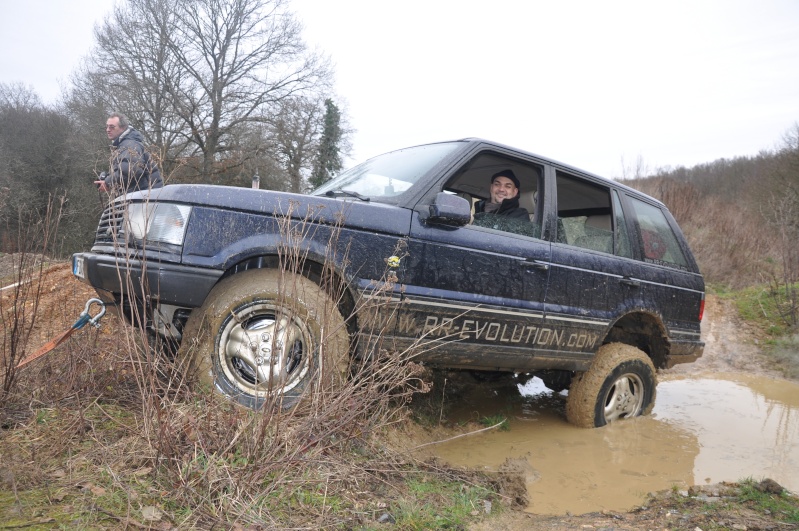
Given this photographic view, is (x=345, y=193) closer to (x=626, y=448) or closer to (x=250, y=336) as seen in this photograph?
(x=250, y=336)

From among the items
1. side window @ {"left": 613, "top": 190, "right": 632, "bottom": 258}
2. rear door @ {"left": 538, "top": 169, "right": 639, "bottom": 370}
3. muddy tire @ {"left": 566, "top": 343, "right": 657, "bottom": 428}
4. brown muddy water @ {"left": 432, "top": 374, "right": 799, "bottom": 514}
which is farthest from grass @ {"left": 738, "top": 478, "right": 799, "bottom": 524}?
side window @ {"left": 613, "top": 190, "right": 632, "bottom": 258}

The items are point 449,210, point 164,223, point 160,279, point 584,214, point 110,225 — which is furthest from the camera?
point 584,214

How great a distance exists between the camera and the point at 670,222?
4.83m

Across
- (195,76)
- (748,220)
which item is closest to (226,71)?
(195,76)

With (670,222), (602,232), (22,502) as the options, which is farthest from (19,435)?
(670,222)

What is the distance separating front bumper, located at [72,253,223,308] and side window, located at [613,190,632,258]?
3106mm

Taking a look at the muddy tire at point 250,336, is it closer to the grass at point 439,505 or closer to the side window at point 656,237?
the grass at point 439,505

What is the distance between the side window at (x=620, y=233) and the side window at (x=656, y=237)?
198 millimetres

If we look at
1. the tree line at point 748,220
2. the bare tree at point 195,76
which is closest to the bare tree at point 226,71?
the bare tree at point 195,76

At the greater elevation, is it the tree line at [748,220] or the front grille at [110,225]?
the tree line at [748,220]

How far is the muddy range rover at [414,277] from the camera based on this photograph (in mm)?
2549

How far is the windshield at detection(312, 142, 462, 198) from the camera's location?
3354 millimetres

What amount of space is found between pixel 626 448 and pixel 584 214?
72.8 inches

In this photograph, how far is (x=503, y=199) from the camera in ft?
13.5
